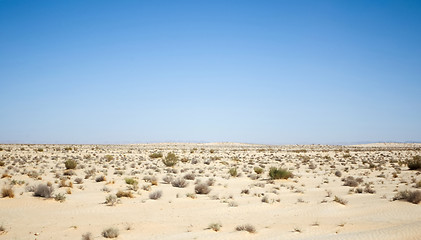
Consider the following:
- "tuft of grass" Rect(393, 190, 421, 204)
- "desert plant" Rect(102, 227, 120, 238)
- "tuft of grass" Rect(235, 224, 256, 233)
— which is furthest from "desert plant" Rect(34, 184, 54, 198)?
"tuft of grass" Rect(393, 190, 421, 204)

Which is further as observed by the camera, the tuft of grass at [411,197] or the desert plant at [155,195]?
the desert plant at [155,195]

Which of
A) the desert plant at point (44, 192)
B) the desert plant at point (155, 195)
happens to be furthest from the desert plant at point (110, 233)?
the desert plant at point (44, 192)

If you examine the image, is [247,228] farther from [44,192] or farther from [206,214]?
[44,192]

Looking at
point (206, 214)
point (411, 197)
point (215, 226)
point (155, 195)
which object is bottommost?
point (206, 214)

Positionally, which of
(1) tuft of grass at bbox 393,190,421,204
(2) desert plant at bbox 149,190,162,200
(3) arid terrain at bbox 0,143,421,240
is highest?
(1) tuft of grass at bbox 393,190,421,204

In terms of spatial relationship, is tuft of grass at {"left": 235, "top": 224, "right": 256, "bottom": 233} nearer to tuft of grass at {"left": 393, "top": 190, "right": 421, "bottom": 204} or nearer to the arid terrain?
the arid terrain

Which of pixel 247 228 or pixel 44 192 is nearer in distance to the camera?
pixel 247 228

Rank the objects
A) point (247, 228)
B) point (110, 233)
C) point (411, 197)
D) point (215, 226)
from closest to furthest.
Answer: point (110, 233), point (247, 228), point (215, 226), point (411, 197)

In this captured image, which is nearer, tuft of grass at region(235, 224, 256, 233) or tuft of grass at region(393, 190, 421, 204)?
tuft of grass at region(235, 224, 256, 233)

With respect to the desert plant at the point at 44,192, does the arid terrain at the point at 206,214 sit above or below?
below

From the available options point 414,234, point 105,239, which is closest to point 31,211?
point 105,239

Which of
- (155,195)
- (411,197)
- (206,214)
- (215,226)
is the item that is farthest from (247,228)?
(411,197)

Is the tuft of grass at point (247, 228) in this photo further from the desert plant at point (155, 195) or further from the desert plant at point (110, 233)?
the desert plant at point (155, 195)

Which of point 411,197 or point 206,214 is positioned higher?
point 411,197
